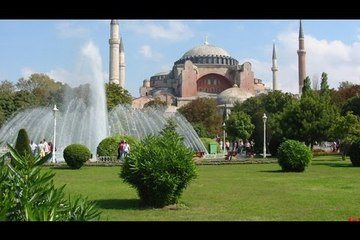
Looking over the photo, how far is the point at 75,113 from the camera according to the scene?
97.5 ft

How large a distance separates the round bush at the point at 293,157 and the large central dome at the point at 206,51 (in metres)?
86.7

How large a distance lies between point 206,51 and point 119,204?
95.9 m

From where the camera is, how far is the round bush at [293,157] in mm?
16812

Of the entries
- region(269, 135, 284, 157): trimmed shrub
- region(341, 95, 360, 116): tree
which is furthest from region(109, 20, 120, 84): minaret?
region(269, 135, 284, 157): trimmed shrub

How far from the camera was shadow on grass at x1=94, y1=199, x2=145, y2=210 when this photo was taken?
9.16 meters

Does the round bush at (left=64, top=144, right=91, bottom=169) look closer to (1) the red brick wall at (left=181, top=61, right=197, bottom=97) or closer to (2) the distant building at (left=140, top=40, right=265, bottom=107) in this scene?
(2) the distant building at (left=140, top=40, right=265, bottom=107)

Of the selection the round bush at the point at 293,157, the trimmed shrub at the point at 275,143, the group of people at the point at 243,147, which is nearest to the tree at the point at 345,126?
the trimmed shrub at the point at 275,143

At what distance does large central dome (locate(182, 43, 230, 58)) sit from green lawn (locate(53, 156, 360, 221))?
89.5 metres

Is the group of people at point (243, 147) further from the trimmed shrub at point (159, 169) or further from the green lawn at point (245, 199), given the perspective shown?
the trimmed shrub at point (159, 169)

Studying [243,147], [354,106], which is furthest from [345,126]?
[354,106]

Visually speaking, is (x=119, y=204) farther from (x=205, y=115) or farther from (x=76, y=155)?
(x=205, y=115)
